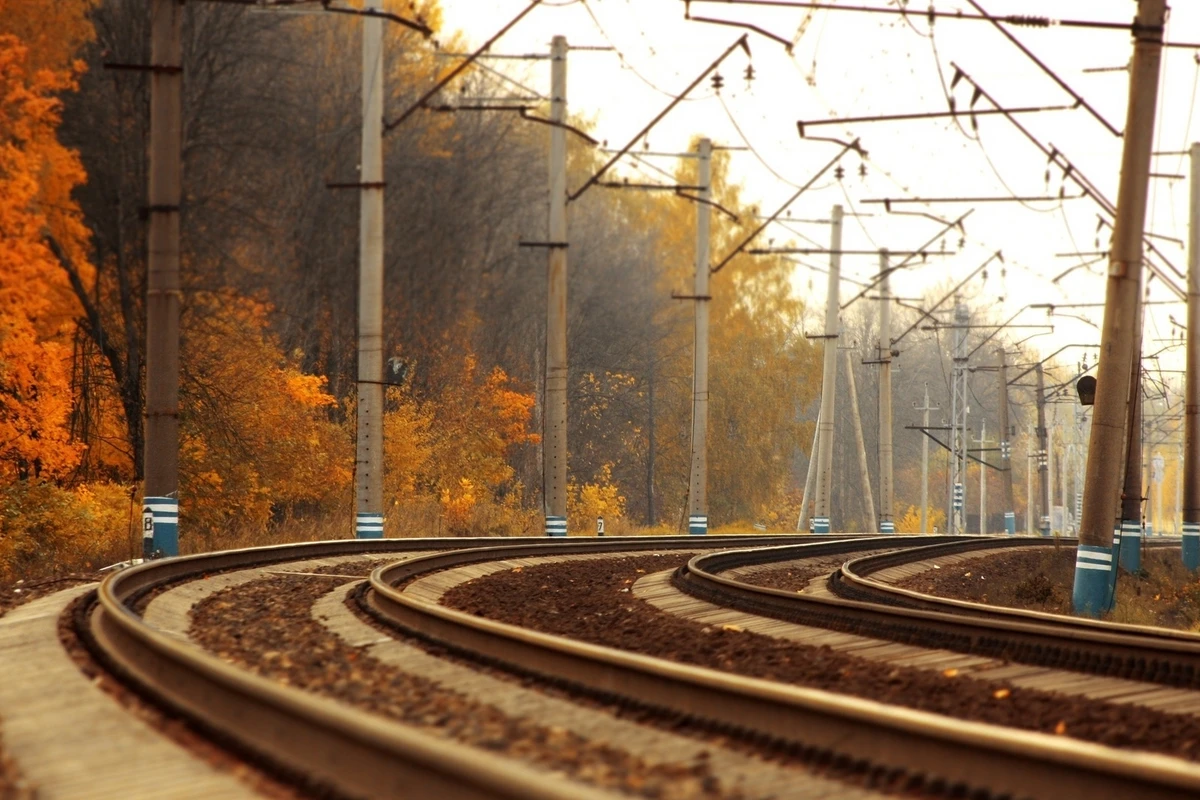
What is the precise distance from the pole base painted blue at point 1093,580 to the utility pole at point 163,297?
12697 mm

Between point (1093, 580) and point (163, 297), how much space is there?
13.6 metres

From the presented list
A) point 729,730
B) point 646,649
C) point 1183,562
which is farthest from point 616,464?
point 729,730

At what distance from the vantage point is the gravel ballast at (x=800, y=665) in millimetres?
7848

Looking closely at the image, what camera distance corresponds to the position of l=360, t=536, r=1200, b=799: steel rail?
5355 mm

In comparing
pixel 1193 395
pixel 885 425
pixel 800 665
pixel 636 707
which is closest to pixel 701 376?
pixel 885 425

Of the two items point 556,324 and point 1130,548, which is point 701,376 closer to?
point 556,324

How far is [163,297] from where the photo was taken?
21.1 meters

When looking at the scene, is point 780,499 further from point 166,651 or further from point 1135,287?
point 166,651

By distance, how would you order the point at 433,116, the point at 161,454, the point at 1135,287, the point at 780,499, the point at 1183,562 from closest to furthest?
the point at 1135,287 < the point at 161,454 < the point at 1183,562 < the point at 433,116 < the point at 780,499

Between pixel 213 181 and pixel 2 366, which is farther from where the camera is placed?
pixel 213 181

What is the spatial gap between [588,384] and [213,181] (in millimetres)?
37704

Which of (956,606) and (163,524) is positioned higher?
(163,524)

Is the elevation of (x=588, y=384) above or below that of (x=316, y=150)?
below

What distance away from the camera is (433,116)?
1902 inches
